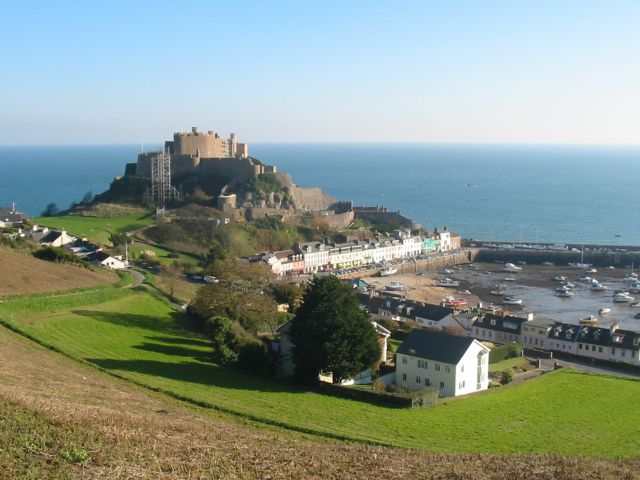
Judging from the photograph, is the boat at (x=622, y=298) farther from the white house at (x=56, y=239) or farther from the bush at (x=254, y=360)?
the white house at (x=56, y=239)

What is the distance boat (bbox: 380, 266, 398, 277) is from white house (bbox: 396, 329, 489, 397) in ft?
107

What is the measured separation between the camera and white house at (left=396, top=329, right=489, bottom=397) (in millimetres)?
22094

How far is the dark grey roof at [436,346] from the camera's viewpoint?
2225cm

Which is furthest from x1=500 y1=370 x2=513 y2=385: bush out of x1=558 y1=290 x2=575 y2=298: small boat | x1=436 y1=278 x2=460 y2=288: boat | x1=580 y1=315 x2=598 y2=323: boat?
x1=436 y1=278 x2=460 y2=288: boat

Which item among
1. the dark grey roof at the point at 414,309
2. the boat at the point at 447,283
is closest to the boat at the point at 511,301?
the boat at the point at 447,283

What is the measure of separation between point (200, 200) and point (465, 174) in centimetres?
14615

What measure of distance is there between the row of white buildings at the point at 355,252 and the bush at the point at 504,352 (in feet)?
73.8

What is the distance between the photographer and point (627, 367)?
90.9 ft

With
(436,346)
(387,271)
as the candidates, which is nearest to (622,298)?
(387,271)

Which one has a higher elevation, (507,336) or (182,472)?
(182,472)

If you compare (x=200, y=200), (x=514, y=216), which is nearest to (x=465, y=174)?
(x=514, y=216)

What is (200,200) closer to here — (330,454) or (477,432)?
(477,432)

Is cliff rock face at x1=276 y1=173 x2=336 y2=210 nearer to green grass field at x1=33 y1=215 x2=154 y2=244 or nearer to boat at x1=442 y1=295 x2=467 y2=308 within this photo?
green grass field at x1=33 y1=215 x2=154 y2=244

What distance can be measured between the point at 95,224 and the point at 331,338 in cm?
3723
